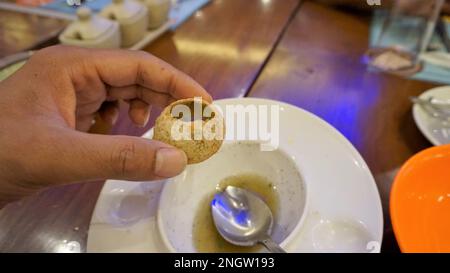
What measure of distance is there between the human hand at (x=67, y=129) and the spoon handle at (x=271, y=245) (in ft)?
0.67

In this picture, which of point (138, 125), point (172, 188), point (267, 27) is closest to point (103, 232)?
point (172, 188)

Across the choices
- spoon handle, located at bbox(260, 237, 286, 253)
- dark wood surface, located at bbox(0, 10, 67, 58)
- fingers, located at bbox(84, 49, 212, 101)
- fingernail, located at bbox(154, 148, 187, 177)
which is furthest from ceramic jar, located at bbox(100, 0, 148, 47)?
spoon handle, located at bbox(260, 237, 286, 253)

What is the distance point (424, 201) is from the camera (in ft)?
2.00

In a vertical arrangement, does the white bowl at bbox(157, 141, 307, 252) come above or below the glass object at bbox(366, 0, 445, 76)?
below

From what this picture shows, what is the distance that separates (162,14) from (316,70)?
575 mm

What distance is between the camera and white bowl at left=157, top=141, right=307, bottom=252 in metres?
0.55

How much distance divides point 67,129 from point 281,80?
632 millimetres

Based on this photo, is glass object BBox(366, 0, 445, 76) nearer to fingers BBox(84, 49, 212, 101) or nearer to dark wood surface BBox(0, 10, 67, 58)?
fingers BBox(84, 49, 212, 101)

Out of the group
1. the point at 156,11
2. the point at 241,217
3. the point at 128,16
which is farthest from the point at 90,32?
the point at 241,217

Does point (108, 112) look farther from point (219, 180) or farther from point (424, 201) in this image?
point (424, 201)

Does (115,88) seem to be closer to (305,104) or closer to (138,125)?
(138,125)

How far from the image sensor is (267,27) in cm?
114
